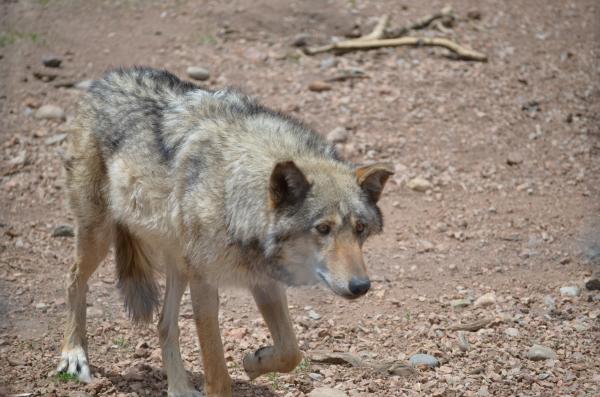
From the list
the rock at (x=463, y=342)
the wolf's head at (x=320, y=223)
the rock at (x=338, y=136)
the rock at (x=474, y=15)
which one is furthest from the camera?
the rock at (x=474, y=15)

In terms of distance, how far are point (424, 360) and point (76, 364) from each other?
2.44 metres

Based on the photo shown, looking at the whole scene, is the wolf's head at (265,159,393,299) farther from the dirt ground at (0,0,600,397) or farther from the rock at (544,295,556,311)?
the rock at (544,295,556,311)

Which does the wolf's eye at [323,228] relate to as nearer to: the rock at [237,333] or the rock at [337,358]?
the rock at [337,358]

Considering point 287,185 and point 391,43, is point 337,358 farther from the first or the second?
point 391,43

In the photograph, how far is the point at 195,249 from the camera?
492 centimetres

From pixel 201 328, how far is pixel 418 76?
230 inches

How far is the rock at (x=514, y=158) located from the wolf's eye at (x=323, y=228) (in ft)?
15.4

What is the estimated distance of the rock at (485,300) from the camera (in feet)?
21.5

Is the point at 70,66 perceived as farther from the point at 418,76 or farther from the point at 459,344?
the point at 459,344

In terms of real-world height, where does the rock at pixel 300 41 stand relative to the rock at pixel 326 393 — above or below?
above

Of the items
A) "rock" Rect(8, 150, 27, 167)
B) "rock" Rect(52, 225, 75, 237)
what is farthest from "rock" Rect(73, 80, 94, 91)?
"rock" Rect(52, 225, 75, 237)

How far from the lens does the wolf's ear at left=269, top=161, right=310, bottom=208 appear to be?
14.7 feet

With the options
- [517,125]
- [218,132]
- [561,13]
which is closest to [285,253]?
[218,132]

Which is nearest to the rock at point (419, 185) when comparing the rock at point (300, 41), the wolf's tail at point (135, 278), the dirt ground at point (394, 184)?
the dirt ground at point (394, 184)
